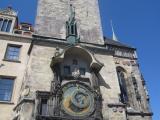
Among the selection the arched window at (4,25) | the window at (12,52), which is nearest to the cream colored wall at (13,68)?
the window at (12,52)

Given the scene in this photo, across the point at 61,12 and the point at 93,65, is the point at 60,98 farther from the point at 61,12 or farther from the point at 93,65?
the point at 61,12

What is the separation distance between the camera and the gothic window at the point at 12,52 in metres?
16.2

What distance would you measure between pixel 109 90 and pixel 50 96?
3823 mm

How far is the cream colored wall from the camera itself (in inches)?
537

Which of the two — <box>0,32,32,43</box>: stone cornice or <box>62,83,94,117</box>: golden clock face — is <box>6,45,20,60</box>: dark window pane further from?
<box>62,83,94,117</box>: golden clock face

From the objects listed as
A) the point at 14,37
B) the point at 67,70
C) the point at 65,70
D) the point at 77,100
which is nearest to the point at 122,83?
the point at 67,70

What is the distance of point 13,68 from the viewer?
15477 millimetres

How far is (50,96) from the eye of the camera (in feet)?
41.1

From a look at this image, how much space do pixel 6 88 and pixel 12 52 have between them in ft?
10.00

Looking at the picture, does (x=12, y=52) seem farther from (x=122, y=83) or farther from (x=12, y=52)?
(x=122, y=83)

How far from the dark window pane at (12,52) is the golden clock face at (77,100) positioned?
16.9 feet

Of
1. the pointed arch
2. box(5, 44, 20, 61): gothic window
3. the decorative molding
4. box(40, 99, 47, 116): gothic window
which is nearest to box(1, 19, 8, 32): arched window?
the decorative molding

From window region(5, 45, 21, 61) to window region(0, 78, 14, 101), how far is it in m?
1.75

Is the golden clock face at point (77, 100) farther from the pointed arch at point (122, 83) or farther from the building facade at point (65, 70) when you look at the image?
the pointed arch at point (122, 83)
